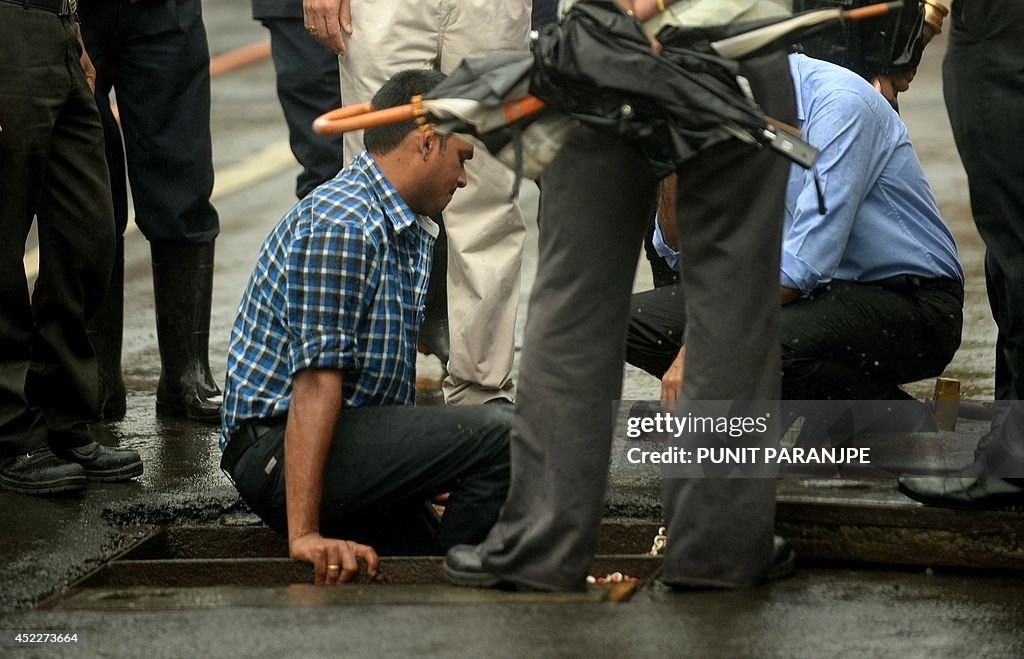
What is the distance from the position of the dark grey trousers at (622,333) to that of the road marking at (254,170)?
579 cm

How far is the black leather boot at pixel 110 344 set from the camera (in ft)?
15.9

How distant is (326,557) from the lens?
10.9 ft

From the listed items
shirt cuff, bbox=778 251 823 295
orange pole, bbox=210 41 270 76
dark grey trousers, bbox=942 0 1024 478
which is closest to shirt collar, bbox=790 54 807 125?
shirt cuff, bbox=778 251 823 295

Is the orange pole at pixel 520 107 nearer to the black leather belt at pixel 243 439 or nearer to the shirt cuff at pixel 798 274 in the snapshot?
the black leather belt at pixel 243 439

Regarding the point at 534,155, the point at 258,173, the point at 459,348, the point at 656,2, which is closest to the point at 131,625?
the point at 534,155

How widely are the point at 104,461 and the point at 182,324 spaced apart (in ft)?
2.78

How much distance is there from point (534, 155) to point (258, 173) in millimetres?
6633

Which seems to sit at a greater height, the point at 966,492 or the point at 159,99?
the point at 159,99

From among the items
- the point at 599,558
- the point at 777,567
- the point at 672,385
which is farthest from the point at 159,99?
the point at 777,567

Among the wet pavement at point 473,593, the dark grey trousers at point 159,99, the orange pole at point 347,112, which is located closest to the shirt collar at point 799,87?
the wet pavement at point 473,593

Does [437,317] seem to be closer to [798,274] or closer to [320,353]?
[798,274]

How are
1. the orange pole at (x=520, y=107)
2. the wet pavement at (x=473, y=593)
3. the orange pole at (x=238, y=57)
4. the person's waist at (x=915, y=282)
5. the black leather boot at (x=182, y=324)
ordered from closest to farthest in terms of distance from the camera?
the wet pavement at (x=473, y=593) → the orange pole at (x=520, y=107) → the person's waist at (x=915, y=282) → the black leather boot at (x=182, y=324) → the orange pole at (x=238, y=57)

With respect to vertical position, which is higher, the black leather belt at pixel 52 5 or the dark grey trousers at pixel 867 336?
the black leather belt at pixel 52 5

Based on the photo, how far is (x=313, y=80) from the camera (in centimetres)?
508
